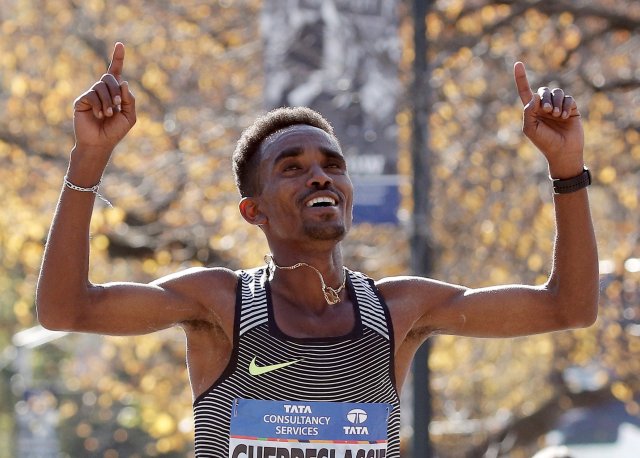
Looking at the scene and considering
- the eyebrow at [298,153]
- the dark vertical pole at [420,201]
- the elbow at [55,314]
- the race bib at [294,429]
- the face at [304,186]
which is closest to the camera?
the elbow at [55,314]

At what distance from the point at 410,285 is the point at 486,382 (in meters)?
11.9

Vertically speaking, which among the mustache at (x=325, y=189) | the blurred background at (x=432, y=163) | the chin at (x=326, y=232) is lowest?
the chin at (x=326, y=232)

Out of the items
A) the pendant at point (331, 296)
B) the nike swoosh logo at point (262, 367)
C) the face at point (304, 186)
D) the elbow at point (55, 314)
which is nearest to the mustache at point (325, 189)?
the face at point (304, 186)

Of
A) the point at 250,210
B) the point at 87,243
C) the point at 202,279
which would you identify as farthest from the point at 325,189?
the point at 87,243

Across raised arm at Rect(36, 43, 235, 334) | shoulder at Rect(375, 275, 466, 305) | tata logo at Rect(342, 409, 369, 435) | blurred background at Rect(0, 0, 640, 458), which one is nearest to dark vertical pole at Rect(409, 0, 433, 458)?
blurred background at Rect(0, 0, 640, 458)

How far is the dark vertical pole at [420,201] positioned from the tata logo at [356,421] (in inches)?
147

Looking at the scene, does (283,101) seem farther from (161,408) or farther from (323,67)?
(161,408)

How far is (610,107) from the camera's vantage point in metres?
11.9

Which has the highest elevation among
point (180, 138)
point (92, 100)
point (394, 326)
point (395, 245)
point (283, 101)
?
point (180, 138)

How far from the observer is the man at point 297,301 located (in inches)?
143

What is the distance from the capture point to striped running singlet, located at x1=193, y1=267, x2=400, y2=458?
3.70 metres

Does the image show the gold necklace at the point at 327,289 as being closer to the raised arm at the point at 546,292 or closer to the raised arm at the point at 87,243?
the raised arm at the point at 546,292

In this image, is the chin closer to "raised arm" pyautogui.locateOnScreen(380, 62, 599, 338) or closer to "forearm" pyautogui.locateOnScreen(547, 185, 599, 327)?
"raised arm" pyautogui.locateOnScreen(380, 62, 599, 338)

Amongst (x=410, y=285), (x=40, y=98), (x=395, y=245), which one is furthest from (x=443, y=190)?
(x=410, y=285)
